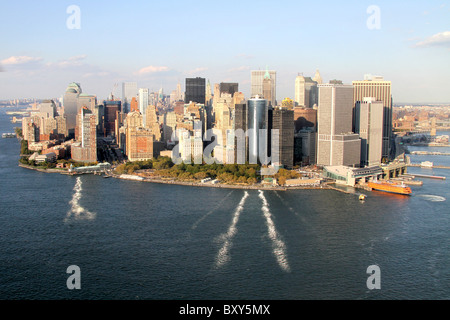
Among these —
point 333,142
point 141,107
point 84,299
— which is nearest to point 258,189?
point 333,142

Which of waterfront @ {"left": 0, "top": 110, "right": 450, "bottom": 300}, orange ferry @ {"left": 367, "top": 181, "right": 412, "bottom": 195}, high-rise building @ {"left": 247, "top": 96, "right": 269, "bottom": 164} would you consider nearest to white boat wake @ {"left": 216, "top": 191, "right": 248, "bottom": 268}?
waterfront @ {"left": 0, "top": 110, "right": 450, "bottom": 300}

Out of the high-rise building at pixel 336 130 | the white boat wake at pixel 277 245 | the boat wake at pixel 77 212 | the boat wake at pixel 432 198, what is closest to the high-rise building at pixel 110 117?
the high-rise building at pixel 336 130

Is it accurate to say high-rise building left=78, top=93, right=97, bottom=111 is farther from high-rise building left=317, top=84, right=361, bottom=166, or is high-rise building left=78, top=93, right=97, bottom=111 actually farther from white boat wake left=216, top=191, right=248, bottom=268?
white boat wake left=216, top=191, right=248, bottom=268

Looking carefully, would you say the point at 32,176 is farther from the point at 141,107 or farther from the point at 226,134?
the point at 141,107

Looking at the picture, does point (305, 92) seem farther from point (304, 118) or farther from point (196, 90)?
point (304, 118)

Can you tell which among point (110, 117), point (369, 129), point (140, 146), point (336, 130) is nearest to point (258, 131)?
point (336, 130)

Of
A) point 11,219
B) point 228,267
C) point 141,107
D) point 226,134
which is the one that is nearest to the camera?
point 228,267
